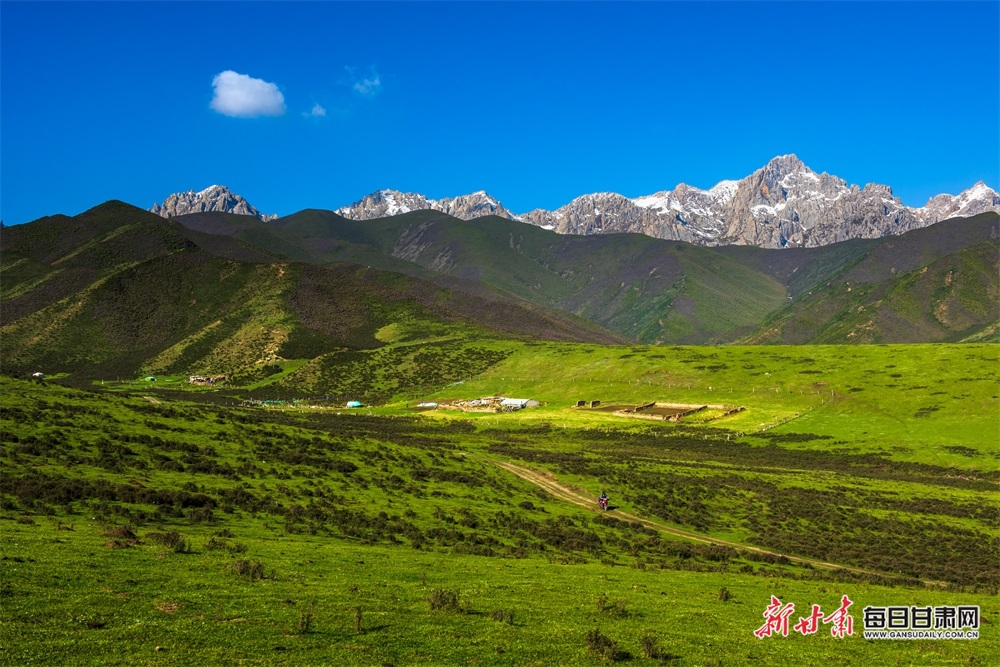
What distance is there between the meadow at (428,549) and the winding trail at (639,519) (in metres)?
0.51

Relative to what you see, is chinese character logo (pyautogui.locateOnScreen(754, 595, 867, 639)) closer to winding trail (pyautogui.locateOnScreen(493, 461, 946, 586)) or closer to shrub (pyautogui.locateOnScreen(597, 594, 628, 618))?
shrub (pyautogui.locateOnScreen(597, 594, 628, 618))

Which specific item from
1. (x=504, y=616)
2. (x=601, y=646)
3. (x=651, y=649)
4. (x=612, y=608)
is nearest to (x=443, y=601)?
(x=504, y=616)

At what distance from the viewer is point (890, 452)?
Result: 13750cm

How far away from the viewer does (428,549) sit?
151 ft

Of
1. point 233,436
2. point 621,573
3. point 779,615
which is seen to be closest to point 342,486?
point 233,436

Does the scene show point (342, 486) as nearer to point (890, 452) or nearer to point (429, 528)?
point (429, 528)

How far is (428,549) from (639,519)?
102 ft

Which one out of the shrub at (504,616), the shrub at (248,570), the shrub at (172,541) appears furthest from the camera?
the shrub at (172,541)

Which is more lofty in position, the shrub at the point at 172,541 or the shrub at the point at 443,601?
the shrub at the point at 172,541

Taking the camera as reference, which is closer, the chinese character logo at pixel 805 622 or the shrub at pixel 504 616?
the shrub at pixel 504 616

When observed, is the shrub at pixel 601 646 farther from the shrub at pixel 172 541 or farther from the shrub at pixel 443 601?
the shrub at pixel 172 541

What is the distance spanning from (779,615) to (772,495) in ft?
197

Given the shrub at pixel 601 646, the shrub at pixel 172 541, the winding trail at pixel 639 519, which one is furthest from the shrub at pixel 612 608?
the winding trail at pixel 639 519

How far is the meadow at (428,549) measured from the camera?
78.4ft
